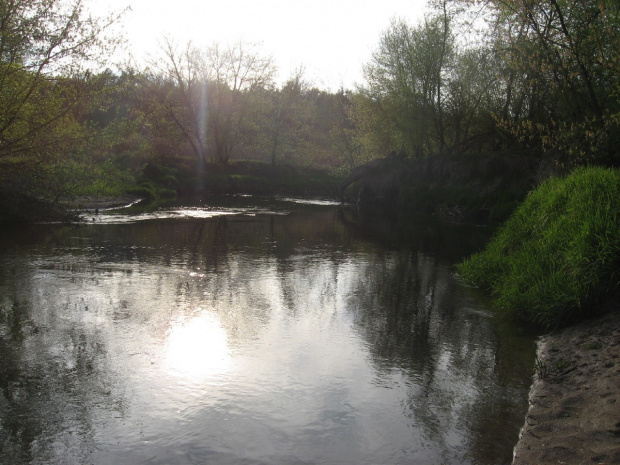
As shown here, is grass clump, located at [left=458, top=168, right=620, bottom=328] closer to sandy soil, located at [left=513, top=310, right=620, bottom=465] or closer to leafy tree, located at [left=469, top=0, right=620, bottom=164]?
sandy soil, located at [left=513, top=310, right=620, bottom=465]

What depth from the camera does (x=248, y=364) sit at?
259 inches

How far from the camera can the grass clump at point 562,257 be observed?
788 centimetres


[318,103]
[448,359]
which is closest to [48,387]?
[448,359]

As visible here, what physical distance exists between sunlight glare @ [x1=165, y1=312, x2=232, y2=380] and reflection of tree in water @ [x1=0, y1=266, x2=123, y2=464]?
853 millimetres

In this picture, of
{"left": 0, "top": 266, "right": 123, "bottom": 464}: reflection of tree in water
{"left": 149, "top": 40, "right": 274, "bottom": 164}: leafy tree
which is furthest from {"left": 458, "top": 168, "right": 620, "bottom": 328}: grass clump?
{"left": 149, "top": 40, "right": 274, "bottom": 164}: leafy tree

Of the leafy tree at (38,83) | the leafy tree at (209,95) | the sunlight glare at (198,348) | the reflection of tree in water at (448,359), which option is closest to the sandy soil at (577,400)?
the reflection of tree in water at (448,359)

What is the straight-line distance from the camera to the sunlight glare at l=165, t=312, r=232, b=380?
6.36 metres

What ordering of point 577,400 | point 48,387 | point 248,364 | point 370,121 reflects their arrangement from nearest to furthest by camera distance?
point 577,400 < point 48,387 < point 248,364 < point 370,121

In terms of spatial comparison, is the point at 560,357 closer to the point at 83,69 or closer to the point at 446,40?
the point at 83,69

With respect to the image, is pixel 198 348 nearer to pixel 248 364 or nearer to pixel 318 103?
pixel 248 364

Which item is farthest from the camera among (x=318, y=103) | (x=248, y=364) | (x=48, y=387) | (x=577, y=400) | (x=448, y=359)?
(x=318, y=103)

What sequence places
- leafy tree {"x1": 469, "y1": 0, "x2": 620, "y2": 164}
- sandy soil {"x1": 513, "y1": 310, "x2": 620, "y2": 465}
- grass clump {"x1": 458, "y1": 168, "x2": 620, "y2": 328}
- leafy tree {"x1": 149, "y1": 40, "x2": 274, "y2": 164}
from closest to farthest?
sandy soil {"x1": 513, "y1": 310, "x2": 620, "y2": 465}
grass clump {"x1": 458, "y1": 168, "x2": 620, "y2": 328}
leafy tree {"x1": 469, "y1": 0, "x2": 620, "y2": 164}
leafy tree {"x1": 149, "y1": 40, "x2": 274, "y2": 164}

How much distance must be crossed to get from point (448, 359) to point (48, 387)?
480cm

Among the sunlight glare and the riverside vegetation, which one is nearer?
the sunlight glare
